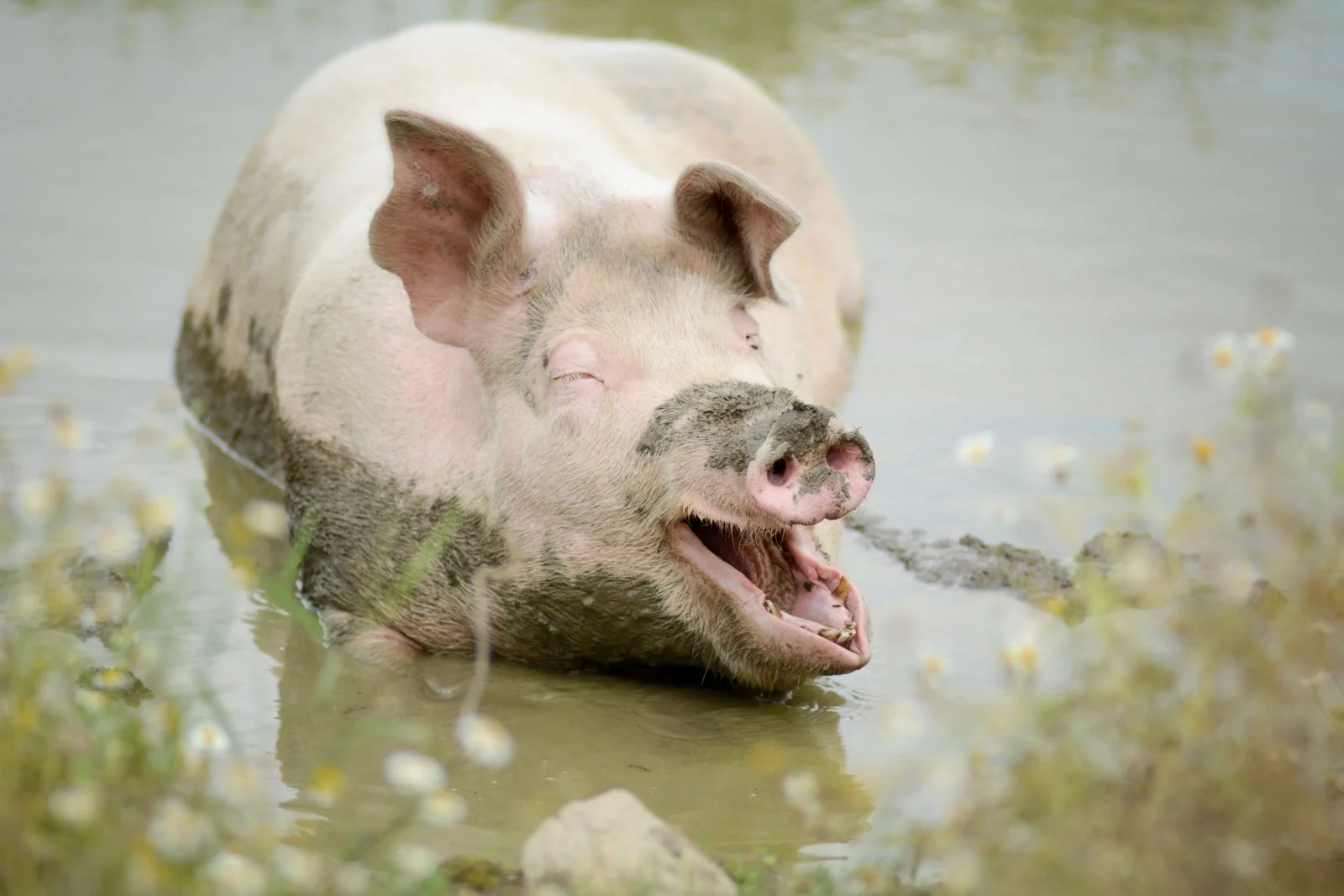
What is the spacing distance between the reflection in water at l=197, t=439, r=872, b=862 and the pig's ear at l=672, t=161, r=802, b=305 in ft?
3.60

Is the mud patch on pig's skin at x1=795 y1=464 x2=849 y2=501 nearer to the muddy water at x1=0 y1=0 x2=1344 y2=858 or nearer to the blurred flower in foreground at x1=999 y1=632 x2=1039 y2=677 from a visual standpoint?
the muddy water at x1=0 y1=0 x2=1344 y2=858

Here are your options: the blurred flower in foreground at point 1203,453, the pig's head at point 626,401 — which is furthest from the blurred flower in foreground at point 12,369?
the blurred flower in foreground at point 1203,453

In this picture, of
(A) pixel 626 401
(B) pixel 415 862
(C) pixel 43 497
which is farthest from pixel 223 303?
(B) pixel 415 862

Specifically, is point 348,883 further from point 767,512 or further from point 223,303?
point 223,303

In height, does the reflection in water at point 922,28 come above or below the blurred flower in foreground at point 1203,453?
below

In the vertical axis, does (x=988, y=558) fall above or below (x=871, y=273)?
above

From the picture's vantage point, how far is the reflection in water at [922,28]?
12609mm

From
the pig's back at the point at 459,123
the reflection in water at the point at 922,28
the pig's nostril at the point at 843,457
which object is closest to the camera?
the pig's nostril at the point at 843,457

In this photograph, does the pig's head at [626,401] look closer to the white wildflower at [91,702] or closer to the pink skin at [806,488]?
the pink skin at [806,488]

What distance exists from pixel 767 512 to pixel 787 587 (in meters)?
0.51

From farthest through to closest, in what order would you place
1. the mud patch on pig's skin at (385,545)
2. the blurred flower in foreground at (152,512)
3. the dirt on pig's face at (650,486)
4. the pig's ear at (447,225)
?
1. the mud patch on pig's skin at (385,545)
2. the pig's ear at (447,225)
3. the dirt on pig's face at (650,486)
4. the blurred flower in foreground at (152,512)

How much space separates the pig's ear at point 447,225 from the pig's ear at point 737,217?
0.44m

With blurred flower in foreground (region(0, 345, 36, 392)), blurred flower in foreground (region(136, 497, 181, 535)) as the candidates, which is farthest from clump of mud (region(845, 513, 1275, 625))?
blurred flower in foreground (region(0, 345, 36, 392))

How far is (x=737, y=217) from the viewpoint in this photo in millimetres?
4844
